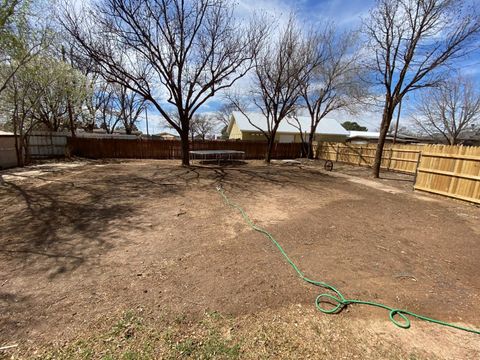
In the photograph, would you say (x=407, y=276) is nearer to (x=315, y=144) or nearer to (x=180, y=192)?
(x=180, y=192)

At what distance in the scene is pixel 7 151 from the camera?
10734 millimetres

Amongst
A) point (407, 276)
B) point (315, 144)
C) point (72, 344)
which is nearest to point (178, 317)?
point (72, 344)

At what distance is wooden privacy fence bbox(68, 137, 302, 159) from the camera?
53.2ft

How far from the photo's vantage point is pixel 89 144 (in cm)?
1628

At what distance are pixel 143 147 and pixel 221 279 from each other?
16.5 m

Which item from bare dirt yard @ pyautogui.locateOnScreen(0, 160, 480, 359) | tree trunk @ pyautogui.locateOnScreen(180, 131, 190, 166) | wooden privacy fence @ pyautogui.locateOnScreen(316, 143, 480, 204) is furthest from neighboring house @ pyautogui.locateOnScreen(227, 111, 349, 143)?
bare dirt yard @ pyautogui.locateOnScreen(0, 160, 480, 359)

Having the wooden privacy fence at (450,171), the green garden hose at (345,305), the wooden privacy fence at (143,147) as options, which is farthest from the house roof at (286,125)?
the green garden hose at (345,305)

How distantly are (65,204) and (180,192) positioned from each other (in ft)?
9.14

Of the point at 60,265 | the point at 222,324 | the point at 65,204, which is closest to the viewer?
the point at 222,324

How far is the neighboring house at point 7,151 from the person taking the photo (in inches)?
411

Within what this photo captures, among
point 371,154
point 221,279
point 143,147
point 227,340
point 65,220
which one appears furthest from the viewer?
point 143,147

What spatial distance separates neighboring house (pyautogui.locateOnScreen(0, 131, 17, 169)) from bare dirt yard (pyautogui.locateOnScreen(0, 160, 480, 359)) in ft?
24.0

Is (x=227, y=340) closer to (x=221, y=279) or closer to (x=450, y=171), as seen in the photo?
(x=221, y=279)

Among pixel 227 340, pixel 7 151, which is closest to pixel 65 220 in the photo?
pixel 227 340
